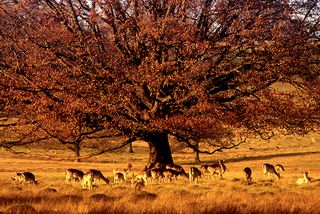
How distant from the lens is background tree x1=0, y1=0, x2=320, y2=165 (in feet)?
63.2

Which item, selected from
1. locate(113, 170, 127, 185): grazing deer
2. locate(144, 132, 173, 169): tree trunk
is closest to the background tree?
locate(144, 132, 173, 169): tree trunk

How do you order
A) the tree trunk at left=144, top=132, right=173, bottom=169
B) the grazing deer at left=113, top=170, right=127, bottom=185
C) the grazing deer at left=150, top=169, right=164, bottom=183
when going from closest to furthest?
the grazing deer at left=150, top=169, right=164, bottom=183 → the grazing deer at left=113, top=170, right=127, bottom=185 → the tree trunk at left=144, top=132, right=173, bottom=169

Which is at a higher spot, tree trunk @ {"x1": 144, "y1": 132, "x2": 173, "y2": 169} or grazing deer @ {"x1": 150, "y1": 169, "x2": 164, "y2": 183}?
tree trunk @ {"x1": 144, "y1": 132, "x2": 173, "y2": 169}

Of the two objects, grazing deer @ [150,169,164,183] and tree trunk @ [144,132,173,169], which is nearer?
grazing deer @ [150,169,164,183]

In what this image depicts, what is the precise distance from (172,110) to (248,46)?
4.43 metres

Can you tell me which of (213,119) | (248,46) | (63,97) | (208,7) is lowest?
(213,119)

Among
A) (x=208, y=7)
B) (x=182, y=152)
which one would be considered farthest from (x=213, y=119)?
(x=182, y=152)

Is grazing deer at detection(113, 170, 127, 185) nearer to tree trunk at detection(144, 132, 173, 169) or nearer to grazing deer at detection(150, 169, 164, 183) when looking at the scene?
tree trunk at detection(144, 132, 173, 169)

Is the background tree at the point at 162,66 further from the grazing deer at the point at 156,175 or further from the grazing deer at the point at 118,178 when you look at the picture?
the grazing deer at the point at 118,178

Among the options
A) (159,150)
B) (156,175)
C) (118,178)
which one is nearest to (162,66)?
(156,175)

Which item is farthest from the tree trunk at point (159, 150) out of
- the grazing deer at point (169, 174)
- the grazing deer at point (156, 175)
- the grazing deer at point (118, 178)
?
the grazing deer at point (156, 175)

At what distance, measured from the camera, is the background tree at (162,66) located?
1925 cm

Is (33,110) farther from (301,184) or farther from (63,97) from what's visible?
(301,184)

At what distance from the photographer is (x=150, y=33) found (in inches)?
754
